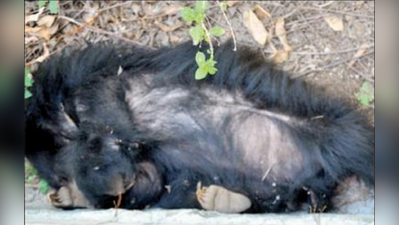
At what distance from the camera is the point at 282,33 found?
340 centimetres

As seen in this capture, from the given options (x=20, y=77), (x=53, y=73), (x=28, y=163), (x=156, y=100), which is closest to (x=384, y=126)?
(x=20, y=77)


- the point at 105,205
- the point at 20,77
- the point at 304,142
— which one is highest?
the point at 20,77

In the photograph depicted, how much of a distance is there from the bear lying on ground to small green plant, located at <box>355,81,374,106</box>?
298 mm

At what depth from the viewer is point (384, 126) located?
137 centimetres

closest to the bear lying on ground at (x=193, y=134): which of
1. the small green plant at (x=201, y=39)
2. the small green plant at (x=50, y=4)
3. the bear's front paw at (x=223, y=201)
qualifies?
the bear's front paw at (x=223, y=201)

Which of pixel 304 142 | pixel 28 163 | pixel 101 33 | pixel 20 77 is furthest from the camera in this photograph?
pixel 101 33

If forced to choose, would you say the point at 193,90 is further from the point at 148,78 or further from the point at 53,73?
the point at 53,73

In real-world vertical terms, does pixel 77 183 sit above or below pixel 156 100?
below

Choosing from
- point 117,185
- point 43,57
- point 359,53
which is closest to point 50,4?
point 43,57

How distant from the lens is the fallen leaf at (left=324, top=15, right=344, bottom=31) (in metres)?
3.38

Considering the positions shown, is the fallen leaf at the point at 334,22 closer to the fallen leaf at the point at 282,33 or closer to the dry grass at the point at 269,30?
the dry grass at the point at 269,30

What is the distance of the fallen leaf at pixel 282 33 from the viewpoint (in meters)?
3.39

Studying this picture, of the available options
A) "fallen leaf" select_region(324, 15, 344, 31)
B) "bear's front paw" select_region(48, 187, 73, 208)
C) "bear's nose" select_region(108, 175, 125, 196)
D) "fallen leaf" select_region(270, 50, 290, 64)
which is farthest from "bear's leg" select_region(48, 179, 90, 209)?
"fallen leaf" select_region(324, 15, 344, 31)

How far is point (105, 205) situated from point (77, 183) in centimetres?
17
